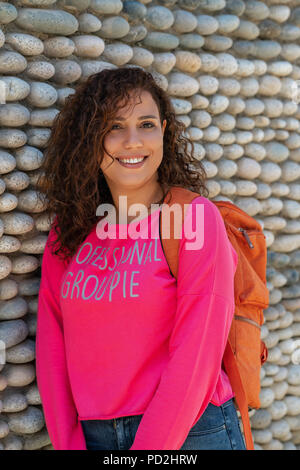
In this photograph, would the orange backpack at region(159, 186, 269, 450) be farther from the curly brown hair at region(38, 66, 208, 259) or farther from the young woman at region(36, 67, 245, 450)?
the curly brown hair at region(38, 66, 208, 259)

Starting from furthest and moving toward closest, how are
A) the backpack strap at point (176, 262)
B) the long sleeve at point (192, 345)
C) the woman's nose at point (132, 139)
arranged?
the woman's nose at point (132, 139) < the backpack strap at point (176, 262) < the long sleeve at point (192, 345)

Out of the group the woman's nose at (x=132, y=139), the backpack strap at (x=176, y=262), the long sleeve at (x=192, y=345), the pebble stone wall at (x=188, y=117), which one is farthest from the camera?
the pebble stone wall at (x=188, y=117)

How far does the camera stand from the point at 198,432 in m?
1.86

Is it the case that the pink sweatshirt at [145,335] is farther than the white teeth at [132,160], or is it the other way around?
the white teeth at [132,160]

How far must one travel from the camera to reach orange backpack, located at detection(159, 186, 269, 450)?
197 centimetres

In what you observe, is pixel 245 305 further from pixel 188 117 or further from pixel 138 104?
pixel 188 117

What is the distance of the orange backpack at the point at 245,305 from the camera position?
197 cm

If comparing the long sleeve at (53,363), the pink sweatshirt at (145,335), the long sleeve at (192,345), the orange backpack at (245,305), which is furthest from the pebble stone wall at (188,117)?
the long sleeve at (192,345)

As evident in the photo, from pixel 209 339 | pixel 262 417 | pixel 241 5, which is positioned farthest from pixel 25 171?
pixel 262 417

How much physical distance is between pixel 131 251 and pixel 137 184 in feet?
0.72

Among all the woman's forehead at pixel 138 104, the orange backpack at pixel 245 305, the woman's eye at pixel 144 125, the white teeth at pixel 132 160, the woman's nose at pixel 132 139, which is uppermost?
the woman's forehead at pixel 138 104

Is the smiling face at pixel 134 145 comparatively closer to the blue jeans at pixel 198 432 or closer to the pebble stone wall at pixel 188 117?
the pebble stone wall at pixel 188 117

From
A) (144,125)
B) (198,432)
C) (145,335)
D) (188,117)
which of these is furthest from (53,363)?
(188,117)

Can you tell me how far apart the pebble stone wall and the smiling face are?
1.00 feet
